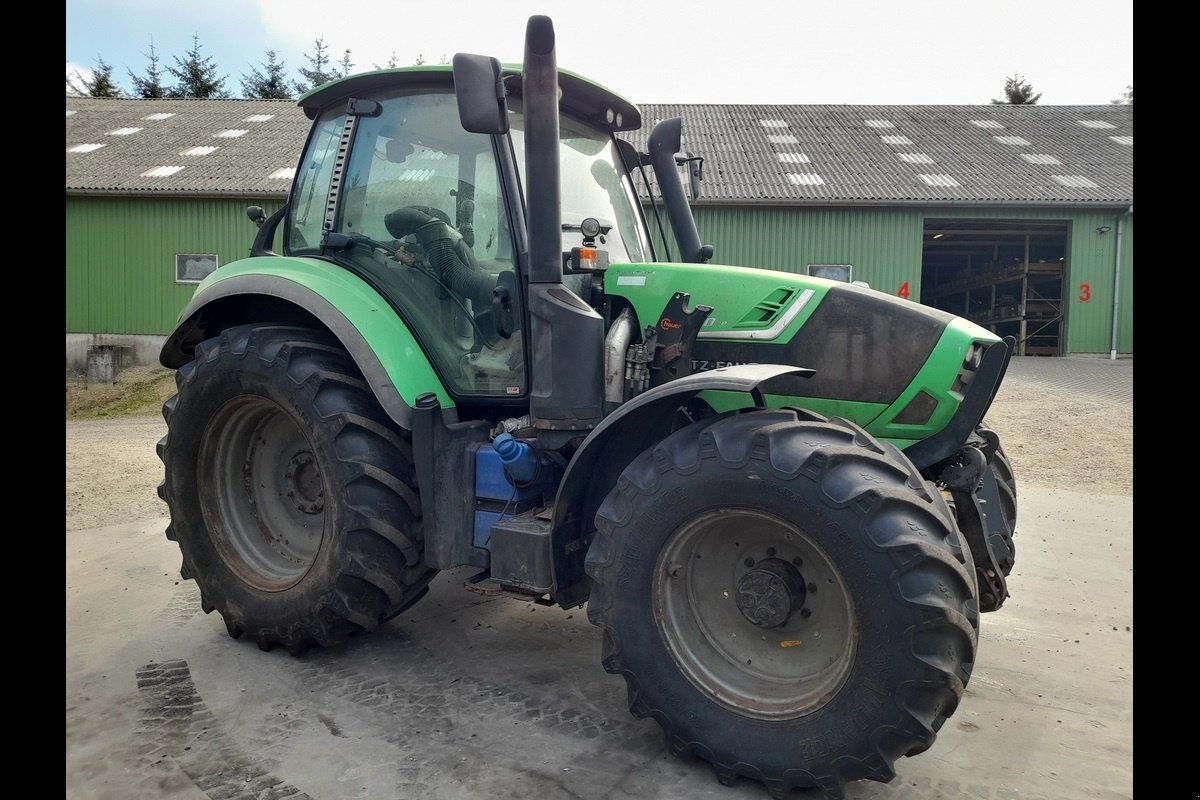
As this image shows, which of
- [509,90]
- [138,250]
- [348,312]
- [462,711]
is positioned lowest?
[462,711]

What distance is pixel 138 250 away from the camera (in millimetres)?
18438

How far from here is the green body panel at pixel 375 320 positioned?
379 cm

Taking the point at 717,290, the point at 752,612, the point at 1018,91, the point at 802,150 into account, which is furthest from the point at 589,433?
the point at 1018,91

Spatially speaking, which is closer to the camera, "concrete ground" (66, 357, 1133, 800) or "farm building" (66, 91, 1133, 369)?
"concrete ground" (66, 357, 1133, 800)

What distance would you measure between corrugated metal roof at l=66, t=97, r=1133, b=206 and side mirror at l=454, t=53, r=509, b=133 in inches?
584

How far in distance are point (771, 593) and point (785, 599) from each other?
2.0 inches

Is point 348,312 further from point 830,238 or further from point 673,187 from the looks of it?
point 830,238

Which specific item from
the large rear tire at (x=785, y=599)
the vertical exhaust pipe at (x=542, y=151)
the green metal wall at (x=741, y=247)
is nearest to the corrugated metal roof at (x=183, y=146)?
the green metal wall at (x=741, y=247)

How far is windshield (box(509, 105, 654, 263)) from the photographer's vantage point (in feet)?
12.6

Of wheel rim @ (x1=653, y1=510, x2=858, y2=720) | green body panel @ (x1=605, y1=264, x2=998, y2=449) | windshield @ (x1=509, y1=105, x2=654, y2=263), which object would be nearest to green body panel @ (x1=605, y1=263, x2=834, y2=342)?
green body panel @ (x1=605, y1=264, x2=998, y2=449)

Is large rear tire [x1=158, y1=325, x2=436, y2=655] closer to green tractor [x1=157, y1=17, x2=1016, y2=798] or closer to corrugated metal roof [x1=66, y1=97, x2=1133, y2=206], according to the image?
green tractor [x1=157, y1=17, x2=1016, y2=798]

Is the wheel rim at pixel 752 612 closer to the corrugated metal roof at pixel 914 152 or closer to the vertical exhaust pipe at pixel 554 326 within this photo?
the vertical exhaust pipe at pixel 554 326
